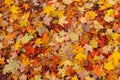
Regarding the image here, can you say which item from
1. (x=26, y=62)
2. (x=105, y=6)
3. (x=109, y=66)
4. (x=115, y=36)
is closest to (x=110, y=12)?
(x=105, y=6)

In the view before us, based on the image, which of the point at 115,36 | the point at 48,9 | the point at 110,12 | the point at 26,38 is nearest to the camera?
the point at 115,36

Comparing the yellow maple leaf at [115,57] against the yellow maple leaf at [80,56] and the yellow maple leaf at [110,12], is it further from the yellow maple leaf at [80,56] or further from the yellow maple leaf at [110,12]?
the yellow maple leaf at [110,12]

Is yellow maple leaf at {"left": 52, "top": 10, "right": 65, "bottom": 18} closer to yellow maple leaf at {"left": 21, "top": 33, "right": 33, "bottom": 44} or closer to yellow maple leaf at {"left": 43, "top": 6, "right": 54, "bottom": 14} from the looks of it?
yellow maple leaf at {"left": 43, "top": 6, "right": 54, "bottom": 14}

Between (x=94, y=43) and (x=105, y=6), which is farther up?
(x=105, y=6)

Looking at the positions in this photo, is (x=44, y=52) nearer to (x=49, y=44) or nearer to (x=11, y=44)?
(x=49, y=44)

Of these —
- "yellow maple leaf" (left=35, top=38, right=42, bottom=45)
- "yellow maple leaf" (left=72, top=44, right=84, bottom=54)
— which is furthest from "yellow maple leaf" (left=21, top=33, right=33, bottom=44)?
"yellow maple leaf" (left=72, top=44, right=84, bottom=54)

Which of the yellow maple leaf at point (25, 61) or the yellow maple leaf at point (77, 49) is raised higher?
the yellow maple leaf at point (77, 49)

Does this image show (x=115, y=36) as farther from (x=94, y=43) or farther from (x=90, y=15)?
(x=90, y=15)

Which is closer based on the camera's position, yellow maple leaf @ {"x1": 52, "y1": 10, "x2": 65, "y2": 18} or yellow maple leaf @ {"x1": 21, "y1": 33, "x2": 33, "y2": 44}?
yellow maple leaf @ {"x1": 21, "y1": 33, "x2": 33, "y2": 44}

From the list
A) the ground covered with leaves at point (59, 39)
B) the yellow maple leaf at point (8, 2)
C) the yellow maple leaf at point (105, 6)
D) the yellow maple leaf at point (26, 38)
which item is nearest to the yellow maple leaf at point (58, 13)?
the ground covered with leaves at point (59, 39)
